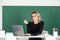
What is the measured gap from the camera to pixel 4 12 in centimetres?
410

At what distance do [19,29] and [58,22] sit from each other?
176 cm

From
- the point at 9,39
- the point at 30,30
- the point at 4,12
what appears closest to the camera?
the point at 9,39

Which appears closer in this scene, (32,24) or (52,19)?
(32,24)

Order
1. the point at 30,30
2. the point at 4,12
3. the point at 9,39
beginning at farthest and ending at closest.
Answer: the point at 4,12
the point at 30,30
the point at 9,39

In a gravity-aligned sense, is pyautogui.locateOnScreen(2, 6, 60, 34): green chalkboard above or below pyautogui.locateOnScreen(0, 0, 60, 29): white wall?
below

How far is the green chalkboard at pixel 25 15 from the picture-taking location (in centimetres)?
413

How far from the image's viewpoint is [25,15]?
4.17m

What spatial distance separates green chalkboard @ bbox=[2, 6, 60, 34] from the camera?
413 cm
